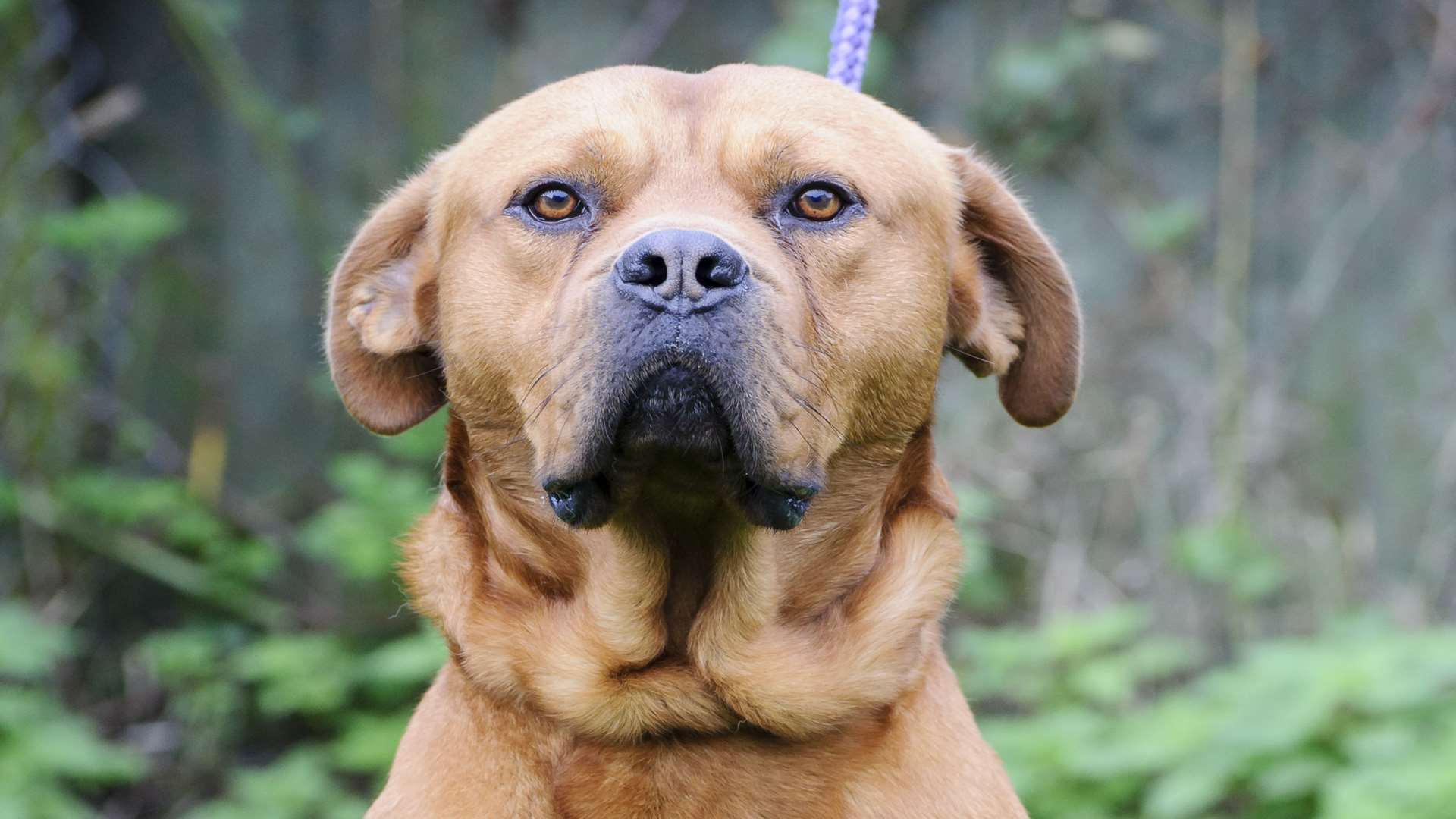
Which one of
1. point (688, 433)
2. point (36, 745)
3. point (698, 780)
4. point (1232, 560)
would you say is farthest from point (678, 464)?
point (1232, 560)

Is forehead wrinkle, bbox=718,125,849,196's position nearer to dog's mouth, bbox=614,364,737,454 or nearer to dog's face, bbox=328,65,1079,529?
dog's face, bbox=328,65,1079,529

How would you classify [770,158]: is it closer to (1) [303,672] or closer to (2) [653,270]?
(2) [653,270]

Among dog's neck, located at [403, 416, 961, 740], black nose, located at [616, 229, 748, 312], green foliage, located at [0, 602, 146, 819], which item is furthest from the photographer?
green foliage, located at [0, 602, 146, 819]

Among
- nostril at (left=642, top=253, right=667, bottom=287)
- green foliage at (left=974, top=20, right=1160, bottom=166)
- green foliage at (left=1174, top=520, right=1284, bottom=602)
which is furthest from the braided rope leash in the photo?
green foliage at (left=1174, top=520, right=1284, bottom=602)

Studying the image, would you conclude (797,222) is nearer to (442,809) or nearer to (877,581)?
(877,581)

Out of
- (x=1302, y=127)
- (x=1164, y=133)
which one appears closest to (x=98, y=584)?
(x=1164, y=133)

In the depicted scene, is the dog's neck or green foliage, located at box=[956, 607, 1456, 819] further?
green foliage, located at box=[956, 607, 1456, 819]

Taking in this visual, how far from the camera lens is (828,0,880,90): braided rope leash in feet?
9.72

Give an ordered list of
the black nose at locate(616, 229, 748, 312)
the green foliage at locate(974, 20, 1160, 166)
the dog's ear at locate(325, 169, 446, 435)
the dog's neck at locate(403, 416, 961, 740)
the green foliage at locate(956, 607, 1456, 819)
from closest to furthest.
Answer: the black nose at locate(616, 229, 748, 312) → the dog's neck at locate(403, 416, 961, 740) → the dog's ear at locate(325, 169, 446, 435) → the green foliage at locate(956, 607, 1456, 819) → the green foliage at locate(974, 20, 1160, 166)

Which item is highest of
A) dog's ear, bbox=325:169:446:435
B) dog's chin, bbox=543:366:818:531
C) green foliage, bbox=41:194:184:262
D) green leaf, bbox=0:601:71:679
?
dog's chin, bbox=543:366:818:531

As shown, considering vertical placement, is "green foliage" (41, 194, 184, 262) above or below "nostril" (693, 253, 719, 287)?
below

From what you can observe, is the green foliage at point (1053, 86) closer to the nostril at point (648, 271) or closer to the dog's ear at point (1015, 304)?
the dog's ear at point (1015, 304)

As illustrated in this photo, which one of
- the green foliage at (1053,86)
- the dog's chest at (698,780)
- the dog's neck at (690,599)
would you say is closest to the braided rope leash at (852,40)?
the dog's neck at (690,599)

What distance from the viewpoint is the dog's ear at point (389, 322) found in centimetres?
287
